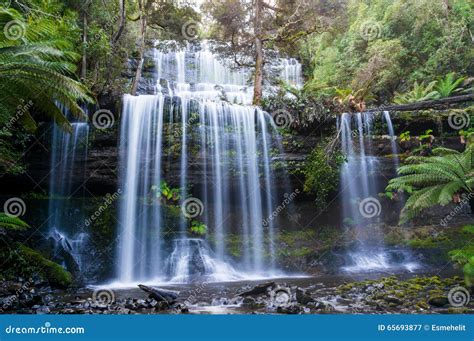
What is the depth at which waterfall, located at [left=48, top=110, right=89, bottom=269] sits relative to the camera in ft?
35.8

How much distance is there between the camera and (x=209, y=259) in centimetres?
1069

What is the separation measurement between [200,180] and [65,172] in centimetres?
384

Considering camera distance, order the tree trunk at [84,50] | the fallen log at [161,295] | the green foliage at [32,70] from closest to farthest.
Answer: the fallen log at [161,295] < the green foliage at [32,70] < the tree trunk at [84,50]

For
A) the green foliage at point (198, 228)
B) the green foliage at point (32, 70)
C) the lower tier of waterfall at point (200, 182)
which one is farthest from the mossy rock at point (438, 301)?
the green foliage at point (32, 70)

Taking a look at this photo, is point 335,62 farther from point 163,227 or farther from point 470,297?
point 470,297

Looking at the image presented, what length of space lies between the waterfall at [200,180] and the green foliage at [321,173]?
1.07 metres

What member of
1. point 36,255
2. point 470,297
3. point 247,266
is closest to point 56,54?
point 36,255

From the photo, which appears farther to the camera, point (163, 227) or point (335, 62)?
point (335, 62)

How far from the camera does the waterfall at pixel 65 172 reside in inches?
429

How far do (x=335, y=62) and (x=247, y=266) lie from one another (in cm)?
1211

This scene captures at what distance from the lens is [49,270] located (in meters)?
8.29

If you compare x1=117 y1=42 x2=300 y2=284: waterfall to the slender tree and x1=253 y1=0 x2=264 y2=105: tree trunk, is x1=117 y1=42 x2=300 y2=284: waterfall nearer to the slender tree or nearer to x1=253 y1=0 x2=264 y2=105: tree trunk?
x1=253 y1=0 x2=264 y2=105: tree trunk

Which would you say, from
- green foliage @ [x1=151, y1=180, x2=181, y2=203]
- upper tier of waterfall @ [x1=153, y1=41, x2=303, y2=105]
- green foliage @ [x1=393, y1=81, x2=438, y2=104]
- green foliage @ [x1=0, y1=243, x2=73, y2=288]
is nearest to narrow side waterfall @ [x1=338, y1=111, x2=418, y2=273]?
green foliage @ [x1=393, y1=81, x2=438, y2=104]

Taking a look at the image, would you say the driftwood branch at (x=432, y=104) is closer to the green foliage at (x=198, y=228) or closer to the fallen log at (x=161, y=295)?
the green foliage at (x=198, y=228)
